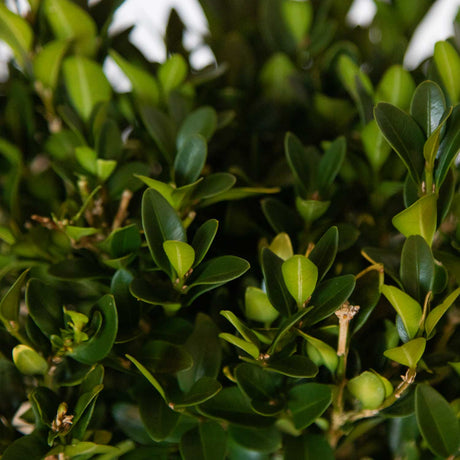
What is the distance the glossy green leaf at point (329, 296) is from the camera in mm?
404

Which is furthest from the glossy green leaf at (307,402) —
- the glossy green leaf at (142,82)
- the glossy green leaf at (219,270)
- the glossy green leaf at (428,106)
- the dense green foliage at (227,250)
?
the glossy green leaf at (142,82)

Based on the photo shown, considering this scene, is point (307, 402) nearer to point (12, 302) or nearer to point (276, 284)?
point (276, 284)

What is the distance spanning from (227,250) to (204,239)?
0.38 feet

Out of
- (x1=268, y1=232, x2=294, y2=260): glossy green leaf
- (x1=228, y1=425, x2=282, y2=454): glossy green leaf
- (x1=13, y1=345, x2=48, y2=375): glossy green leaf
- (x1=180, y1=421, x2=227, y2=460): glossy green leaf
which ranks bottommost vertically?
(x1=228, y1=425, x2=282, y2=454): glossy green leaf

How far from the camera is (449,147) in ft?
1.41

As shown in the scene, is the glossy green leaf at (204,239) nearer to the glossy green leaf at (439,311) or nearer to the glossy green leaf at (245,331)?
the glossy green leaf at (245,331)

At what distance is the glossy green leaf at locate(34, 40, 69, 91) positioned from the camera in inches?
21.9

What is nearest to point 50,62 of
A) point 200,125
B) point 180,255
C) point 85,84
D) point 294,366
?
point 85,84

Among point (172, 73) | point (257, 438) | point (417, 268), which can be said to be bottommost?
point (257, 438)

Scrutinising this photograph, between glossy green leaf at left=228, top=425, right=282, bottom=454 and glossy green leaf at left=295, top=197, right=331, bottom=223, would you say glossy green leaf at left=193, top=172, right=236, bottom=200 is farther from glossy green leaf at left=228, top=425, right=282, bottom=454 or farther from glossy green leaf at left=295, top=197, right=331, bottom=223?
glossy green leaf at left=228, top=425, right=282, bottom=454

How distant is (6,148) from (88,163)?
0.36 ft

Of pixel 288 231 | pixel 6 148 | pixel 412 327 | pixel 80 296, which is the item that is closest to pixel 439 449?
pixel 412 327

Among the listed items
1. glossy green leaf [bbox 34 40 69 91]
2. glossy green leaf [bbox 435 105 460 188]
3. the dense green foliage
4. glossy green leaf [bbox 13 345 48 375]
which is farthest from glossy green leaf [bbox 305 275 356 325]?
glossy green leaf [bbox 34 40 69 91]

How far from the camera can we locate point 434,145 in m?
0.42
